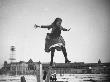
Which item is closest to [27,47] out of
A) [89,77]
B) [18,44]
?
[18,44]

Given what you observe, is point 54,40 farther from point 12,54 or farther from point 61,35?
point 12,54

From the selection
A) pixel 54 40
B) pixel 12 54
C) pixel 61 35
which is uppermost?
pixel 61 35

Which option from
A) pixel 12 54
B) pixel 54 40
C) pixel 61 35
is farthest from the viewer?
pixel 61 35

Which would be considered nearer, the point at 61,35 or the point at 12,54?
the point at 12,54

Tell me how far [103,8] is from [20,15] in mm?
2310

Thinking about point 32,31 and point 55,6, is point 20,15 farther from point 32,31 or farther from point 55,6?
point 55,6

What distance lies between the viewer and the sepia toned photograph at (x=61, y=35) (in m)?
5.46

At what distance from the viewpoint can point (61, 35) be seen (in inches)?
223

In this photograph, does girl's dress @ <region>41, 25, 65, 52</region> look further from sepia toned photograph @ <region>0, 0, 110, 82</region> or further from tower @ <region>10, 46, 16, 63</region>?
tower @ <region>10, 46, 16, 63</region>

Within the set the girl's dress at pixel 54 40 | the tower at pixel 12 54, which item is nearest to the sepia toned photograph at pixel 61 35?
the tower at pixel 12 54

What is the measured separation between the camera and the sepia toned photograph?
546cm

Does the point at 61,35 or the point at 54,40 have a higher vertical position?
the point at 61,35

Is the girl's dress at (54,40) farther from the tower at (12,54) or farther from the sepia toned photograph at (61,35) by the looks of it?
the tower at (12,54)

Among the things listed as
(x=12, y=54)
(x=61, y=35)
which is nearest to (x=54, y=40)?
(x=61, y=35)
